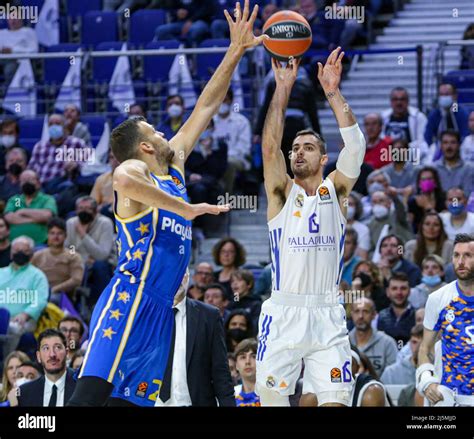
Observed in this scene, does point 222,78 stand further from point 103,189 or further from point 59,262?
point 103,189

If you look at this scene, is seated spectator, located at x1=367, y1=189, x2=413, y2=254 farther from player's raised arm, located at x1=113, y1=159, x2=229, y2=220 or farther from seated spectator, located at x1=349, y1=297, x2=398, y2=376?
player's raised arm, located at x1=113, y1=159, x2=229, y2=220

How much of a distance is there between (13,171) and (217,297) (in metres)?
3.51

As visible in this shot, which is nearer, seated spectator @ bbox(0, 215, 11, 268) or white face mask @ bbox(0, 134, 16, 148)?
seated spectator @ bbox(0, 215, 11, 268)

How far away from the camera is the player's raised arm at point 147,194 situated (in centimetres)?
688

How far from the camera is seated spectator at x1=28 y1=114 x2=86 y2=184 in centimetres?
1398

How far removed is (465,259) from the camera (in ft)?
28.4

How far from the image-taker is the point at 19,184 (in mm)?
13852

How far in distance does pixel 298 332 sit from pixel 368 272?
3504 mm

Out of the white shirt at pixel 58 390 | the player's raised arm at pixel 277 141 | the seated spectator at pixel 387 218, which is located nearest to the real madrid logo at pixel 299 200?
the player's raised arm at pixel 277 141

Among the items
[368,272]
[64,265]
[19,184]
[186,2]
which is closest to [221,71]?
[368,272]

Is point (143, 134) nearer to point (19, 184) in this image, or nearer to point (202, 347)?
point (202, 347)

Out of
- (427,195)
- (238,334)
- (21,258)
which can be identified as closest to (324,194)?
(238,334)

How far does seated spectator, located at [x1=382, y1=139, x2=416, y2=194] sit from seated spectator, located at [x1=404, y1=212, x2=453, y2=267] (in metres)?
0.95

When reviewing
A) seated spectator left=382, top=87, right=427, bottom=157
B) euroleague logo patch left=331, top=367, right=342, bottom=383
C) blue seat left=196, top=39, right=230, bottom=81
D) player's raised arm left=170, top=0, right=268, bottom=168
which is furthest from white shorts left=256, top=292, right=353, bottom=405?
blue seat left=196, top=39, right=230, bottom=81
